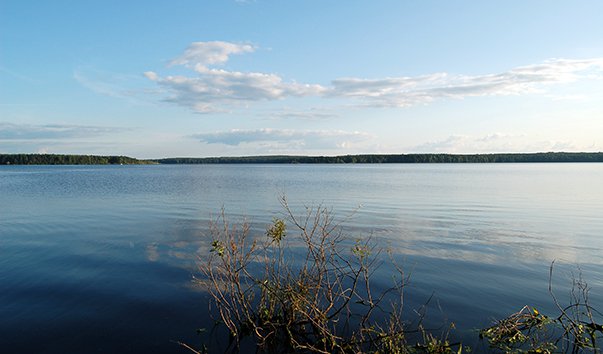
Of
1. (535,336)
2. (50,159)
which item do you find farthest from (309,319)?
(50,159)

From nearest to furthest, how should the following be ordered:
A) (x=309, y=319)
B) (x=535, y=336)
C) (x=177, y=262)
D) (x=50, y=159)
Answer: (x=309, y=319) < (x=535, y=336) < (x=177, y=262) < (x=50, y=159)

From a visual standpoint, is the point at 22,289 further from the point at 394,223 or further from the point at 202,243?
the point at 394,223

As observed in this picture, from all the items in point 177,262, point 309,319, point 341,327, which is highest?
point 309,319

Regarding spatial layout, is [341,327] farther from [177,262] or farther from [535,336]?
[177,262]

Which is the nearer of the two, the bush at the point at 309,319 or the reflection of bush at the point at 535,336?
the bush at the point at 309,319

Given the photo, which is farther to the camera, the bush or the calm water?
the calm water

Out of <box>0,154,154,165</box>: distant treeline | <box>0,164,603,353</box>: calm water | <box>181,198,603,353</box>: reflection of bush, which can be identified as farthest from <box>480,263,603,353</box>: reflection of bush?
<box>0,154,154,165</box>: distant treeline

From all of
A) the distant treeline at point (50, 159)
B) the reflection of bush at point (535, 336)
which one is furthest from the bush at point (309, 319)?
the distant treeline at point (50, 159)

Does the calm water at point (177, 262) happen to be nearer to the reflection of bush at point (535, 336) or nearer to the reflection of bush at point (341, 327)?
the reflection of bush at point (535, 336)

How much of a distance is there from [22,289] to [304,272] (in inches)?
286

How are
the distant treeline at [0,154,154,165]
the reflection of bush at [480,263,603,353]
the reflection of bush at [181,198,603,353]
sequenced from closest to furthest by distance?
1. the reflection of bush at [181,198,603,353]
2. the reflection of bush at [480,263,603,353]
3. the distant treeline at [0,154,154,165]

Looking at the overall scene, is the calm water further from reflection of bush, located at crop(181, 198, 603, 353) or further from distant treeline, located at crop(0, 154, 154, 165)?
distant treeline, located at crop(0, 154, 154, 165)

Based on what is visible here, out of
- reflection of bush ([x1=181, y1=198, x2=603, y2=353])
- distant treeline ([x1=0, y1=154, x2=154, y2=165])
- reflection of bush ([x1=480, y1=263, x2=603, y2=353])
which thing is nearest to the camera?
reflection of bush ([x1=181, y1=198, x2=603, y2=353])

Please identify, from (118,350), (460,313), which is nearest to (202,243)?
(118,350)
